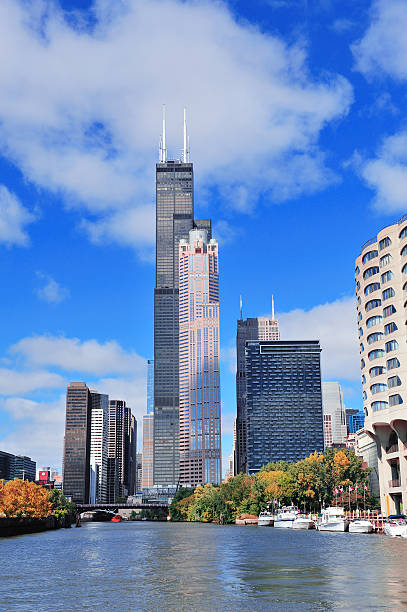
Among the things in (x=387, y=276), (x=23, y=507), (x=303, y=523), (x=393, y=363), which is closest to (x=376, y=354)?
(x=393, y=363)

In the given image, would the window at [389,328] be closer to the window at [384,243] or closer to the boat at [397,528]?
the window at [384,243]

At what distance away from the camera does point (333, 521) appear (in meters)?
128

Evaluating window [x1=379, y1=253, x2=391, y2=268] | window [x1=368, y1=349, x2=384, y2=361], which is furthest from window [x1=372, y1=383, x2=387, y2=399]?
window [x1=379, y1=253, x2=391, y2=268]

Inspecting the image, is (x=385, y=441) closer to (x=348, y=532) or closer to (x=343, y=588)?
(x=348, y=532)

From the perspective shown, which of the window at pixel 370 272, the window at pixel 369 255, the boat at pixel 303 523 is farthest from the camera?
the window at pixel 369 255

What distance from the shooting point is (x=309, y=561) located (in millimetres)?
66062

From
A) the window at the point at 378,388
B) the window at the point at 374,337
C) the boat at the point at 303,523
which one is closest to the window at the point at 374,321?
the window at the point at 374,337

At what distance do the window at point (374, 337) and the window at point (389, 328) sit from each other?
6.33 ft

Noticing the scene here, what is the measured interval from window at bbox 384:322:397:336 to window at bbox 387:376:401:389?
31.4 feet

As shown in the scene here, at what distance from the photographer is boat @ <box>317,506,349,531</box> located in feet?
414

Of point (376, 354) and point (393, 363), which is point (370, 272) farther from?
point (393, 363)

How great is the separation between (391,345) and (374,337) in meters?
7.79

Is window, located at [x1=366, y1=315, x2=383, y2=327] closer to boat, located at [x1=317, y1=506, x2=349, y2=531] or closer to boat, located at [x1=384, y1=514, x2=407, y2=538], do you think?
boat, located at [x1=317, y1=506, x2=349, y2=531]

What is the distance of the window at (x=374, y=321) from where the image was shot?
150125 millimetres
